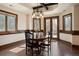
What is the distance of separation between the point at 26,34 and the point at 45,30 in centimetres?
70

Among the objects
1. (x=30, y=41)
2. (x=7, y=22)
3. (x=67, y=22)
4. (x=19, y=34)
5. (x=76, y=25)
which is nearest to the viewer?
(x=30, y=41)

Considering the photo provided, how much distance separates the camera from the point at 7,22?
3973mm

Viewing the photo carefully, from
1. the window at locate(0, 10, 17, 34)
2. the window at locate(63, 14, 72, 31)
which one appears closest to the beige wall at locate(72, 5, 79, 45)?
the window at locate(63, 14, 72, 31)

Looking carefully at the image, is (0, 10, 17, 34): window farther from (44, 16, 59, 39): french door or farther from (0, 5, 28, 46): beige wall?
(44, 16, 59, 39): french door

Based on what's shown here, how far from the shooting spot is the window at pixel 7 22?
3708 millimetres

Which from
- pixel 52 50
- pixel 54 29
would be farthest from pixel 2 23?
pixel 52 50

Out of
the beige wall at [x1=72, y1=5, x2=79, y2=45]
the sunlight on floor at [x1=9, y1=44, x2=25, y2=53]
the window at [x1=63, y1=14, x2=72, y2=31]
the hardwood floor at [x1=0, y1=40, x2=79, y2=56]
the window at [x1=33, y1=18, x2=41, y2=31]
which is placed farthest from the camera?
the window at [x1=63, y1=14, x2=72, y2=31]

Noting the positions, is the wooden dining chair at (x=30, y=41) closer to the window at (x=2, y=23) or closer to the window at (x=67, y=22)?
the window at (x=2, y=23)

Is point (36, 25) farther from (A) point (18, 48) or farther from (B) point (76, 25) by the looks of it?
(B) point (76, 25)

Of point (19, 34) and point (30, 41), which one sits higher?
point (19, 34)

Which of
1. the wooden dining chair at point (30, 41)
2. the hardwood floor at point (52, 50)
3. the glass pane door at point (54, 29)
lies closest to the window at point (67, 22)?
the hardwood floor at point (52, 50)

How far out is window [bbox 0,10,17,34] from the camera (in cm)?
371

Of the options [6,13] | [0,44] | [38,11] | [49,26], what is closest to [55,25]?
[49,26]

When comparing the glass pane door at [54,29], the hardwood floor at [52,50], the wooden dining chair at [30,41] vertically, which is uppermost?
the glass pane door at [54,29]
